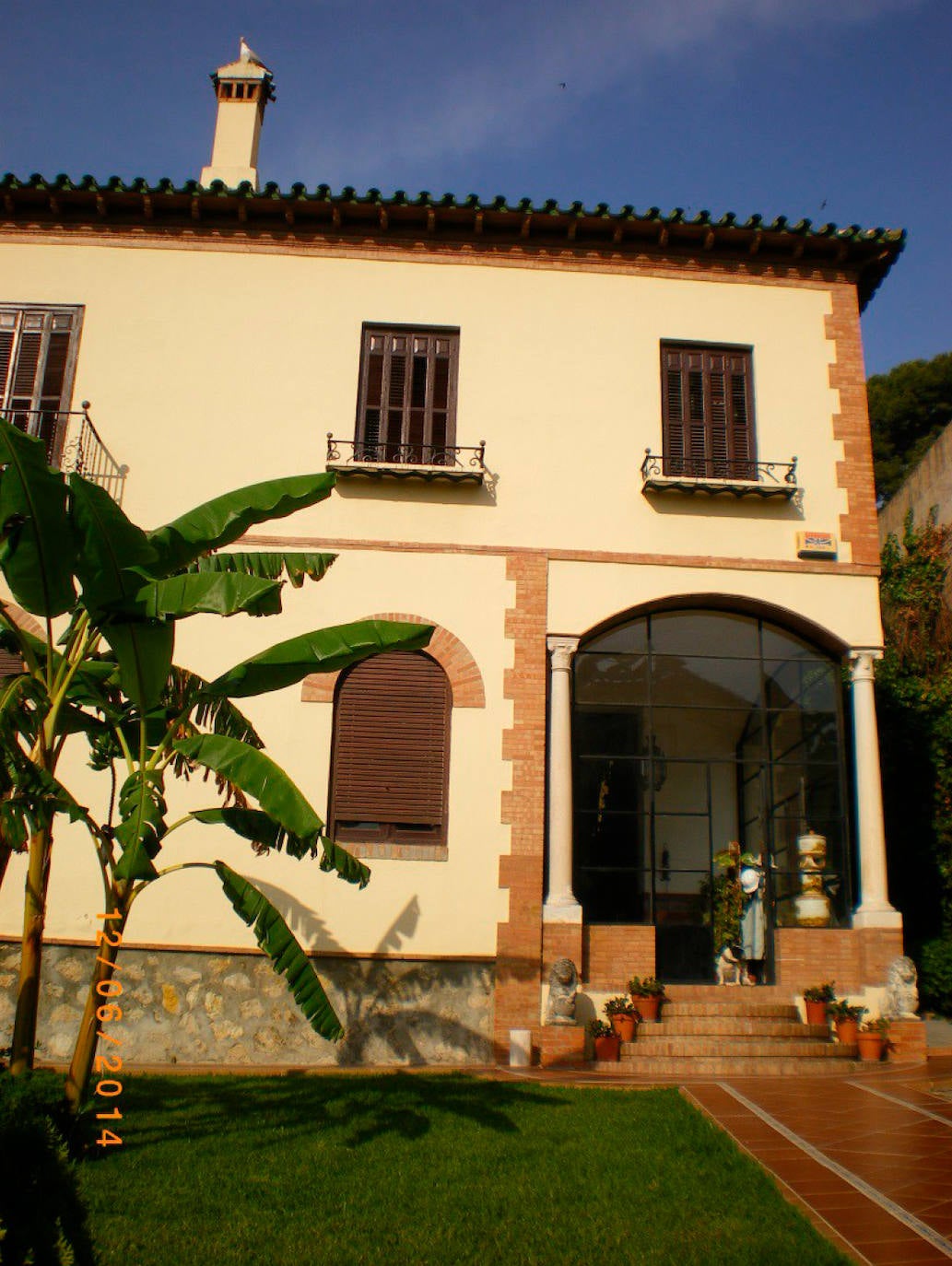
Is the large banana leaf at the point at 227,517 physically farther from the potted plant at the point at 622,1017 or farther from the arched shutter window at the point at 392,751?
the potted plant at the point at 622,1017

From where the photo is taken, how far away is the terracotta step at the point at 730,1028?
1100 centimetres

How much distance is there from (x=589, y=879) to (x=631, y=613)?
5.30 metres

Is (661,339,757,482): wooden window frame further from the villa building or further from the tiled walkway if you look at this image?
the tiled walkway

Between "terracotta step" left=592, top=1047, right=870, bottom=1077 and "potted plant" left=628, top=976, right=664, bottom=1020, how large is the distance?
60 cm

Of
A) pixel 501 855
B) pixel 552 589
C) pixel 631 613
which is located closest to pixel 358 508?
pixel 552 589

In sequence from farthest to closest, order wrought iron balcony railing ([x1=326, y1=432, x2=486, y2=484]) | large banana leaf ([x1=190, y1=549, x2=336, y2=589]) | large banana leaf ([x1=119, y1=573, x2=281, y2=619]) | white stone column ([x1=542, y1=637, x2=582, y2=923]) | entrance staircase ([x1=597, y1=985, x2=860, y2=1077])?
1. wrought iron balcony railing ([x1=326, y1=432, x2=486, y2=484])
2. white stone column ([x1=542, y1=637, x2=582, y2=923])
3. entrance staircase ([x1=597, y1=985, x2=860, y2=1077])
4. large banana leaf ([x1=190, y1=549, x2=336, y2=589])
5. large banana leaf ([x1=119, y1=573, x2=281, y2=619])

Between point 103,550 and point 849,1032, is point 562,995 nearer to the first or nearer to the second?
point 849,1032

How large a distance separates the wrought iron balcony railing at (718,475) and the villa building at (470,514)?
5 centimetres

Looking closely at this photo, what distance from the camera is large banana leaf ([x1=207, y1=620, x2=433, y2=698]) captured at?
7.03 m

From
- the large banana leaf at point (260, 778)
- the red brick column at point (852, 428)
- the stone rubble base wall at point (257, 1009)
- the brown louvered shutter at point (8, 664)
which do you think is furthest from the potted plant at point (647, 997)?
the brown louvered shutter at point (8, 664)

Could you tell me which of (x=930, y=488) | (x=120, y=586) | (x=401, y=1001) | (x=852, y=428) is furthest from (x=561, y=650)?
(x=930, y=488)

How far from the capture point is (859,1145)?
723 centimetres

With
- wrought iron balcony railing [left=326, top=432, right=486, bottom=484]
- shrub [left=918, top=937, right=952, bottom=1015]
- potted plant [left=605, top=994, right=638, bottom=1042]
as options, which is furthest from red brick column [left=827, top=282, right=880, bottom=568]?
potted plant [left=605, top=994, right=638, bottom=1042]

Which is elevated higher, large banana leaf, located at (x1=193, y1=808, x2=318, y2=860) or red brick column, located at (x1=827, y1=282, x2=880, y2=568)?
red brick column, located at (x1=827, y1=282, x2=880, y2=568)
